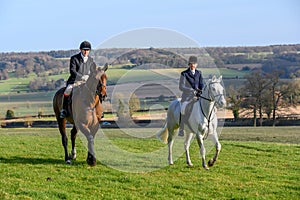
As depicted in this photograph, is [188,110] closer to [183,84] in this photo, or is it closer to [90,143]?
[183,84]

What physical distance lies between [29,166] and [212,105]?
584 cm

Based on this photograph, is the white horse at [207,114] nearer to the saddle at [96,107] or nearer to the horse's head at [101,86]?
the saddle at [96,107]

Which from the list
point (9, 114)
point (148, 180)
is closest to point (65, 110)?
point (148, 180)

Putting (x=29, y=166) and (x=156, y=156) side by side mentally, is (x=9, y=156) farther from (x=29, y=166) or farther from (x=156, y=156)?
(x=156, y=156)

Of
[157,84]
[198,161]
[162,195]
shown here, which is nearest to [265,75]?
[157,84]

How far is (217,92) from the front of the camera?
515 inches

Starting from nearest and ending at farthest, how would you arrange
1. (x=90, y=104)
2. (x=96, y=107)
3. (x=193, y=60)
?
(x=90, y=104)
(x=96, y=107)
(x=193, y=60)

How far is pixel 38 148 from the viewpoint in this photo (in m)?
18.3

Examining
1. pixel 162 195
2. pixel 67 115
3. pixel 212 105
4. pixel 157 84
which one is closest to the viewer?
pixel 162 195

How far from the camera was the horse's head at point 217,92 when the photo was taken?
13.0 m

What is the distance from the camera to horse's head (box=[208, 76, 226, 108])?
12959 millimetres

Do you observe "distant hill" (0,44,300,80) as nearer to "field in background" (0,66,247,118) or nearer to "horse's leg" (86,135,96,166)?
"field in background" (0,66,247,118)

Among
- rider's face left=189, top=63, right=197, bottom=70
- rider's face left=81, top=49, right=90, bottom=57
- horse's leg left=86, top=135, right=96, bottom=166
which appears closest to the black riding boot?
horse's leg left=86, top=135, right=96, bottom=166

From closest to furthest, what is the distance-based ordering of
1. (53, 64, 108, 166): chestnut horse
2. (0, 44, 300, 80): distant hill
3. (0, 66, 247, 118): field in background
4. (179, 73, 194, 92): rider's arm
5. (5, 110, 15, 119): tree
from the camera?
1. (53, 64, 108, 166): chestnut horse
2. (179, 73, 194, 92): rider's arm
3. (0, 44, 300, 80): distant hill
4. (0, 66, 247, 118): field in background
5. (5, 110, 15, 119): tree
